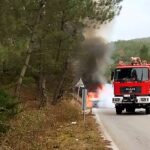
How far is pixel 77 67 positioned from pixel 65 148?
3352cm

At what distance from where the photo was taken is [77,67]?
1909 inches

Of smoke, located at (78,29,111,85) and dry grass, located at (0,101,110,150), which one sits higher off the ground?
smoke, located at (78,29,111,85)

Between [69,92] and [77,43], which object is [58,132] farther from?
[69,92]

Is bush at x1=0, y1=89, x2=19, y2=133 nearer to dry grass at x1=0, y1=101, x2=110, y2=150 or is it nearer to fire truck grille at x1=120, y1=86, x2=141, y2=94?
dry grass at x1=0, y1=101, x2=110, y2=150

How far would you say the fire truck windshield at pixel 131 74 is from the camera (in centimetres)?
3228

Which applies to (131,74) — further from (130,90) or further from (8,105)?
(8,105)

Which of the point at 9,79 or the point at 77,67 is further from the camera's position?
the point at 77,67

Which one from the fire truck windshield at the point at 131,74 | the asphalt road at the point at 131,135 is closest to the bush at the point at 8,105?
the asphalt road at the point at 131,135

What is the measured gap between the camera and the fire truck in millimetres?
32291

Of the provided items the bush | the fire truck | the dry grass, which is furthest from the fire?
the bush

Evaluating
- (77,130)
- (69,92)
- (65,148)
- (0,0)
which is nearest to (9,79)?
(0,0)

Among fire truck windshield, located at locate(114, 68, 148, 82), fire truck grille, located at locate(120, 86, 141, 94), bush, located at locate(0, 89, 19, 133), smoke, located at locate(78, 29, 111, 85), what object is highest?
smoke, located at locate(78, 29, 111, 85)

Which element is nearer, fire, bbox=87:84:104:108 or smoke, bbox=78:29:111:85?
smoke, bbox=78:29:111:85

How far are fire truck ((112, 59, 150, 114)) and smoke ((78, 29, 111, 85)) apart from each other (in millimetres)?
5862
